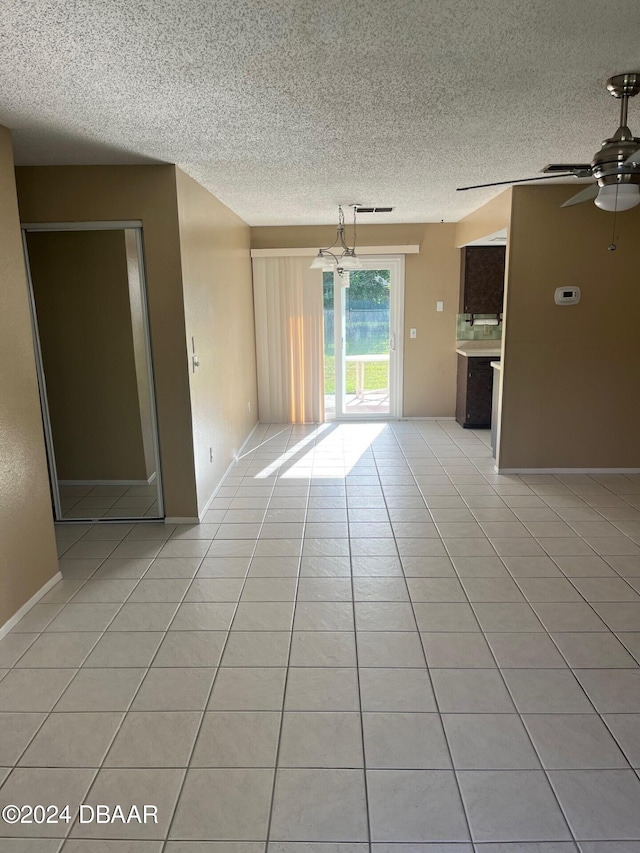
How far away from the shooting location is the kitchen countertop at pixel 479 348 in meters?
6.36

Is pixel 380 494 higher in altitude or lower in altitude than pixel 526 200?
lower

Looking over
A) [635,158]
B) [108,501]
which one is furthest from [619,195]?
[108,501]

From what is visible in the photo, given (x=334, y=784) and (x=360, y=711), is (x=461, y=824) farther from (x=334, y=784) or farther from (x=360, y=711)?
(x=360, y=711)

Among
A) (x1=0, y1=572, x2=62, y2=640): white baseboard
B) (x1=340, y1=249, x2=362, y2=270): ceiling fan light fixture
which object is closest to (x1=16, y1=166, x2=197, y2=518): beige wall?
(x1=0, y1=572, x2=62, y2=640): white baseboard

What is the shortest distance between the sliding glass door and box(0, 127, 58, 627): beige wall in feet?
14.9

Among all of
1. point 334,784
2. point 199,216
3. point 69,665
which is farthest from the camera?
point 199,216

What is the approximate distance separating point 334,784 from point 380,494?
2773mm

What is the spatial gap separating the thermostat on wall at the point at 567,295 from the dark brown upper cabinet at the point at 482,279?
194 cm

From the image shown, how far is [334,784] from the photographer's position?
181 cm

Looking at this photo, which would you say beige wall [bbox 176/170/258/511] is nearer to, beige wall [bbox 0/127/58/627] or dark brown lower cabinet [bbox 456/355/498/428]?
beige wall [bbox 0/127/58/627]

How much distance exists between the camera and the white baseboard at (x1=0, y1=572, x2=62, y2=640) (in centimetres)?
268

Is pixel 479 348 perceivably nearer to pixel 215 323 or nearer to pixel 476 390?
pixel 476 390

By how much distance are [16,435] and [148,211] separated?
5.48 ft

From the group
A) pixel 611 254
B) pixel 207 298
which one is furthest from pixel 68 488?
pixel 611 254
